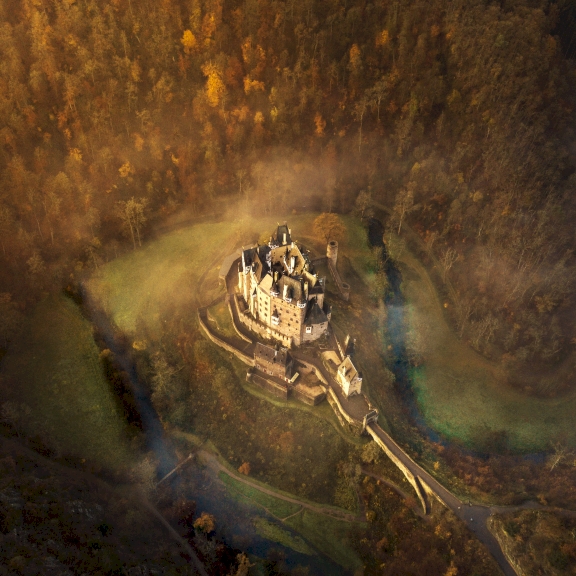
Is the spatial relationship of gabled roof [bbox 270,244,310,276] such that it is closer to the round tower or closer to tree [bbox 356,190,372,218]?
the round tower

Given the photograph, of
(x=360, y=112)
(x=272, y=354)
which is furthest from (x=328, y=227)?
(x=272, y=354)

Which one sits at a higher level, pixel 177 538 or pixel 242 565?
pixel 242 565

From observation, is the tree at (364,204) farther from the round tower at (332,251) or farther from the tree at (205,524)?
the tree at (205,524)

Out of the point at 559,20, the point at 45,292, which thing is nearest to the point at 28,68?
the point at 45,292

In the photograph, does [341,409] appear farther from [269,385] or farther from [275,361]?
[275,361]

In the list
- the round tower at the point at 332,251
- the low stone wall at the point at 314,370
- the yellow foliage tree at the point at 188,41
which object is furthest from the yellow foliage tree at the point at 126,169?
the low stone wall at the point at 314,370

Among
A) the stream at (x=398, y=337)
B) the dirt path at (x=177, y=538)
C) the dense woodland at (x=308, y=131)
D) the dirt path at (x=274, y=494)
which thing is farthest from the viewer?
the dense woodland at (x=308, y=131)
